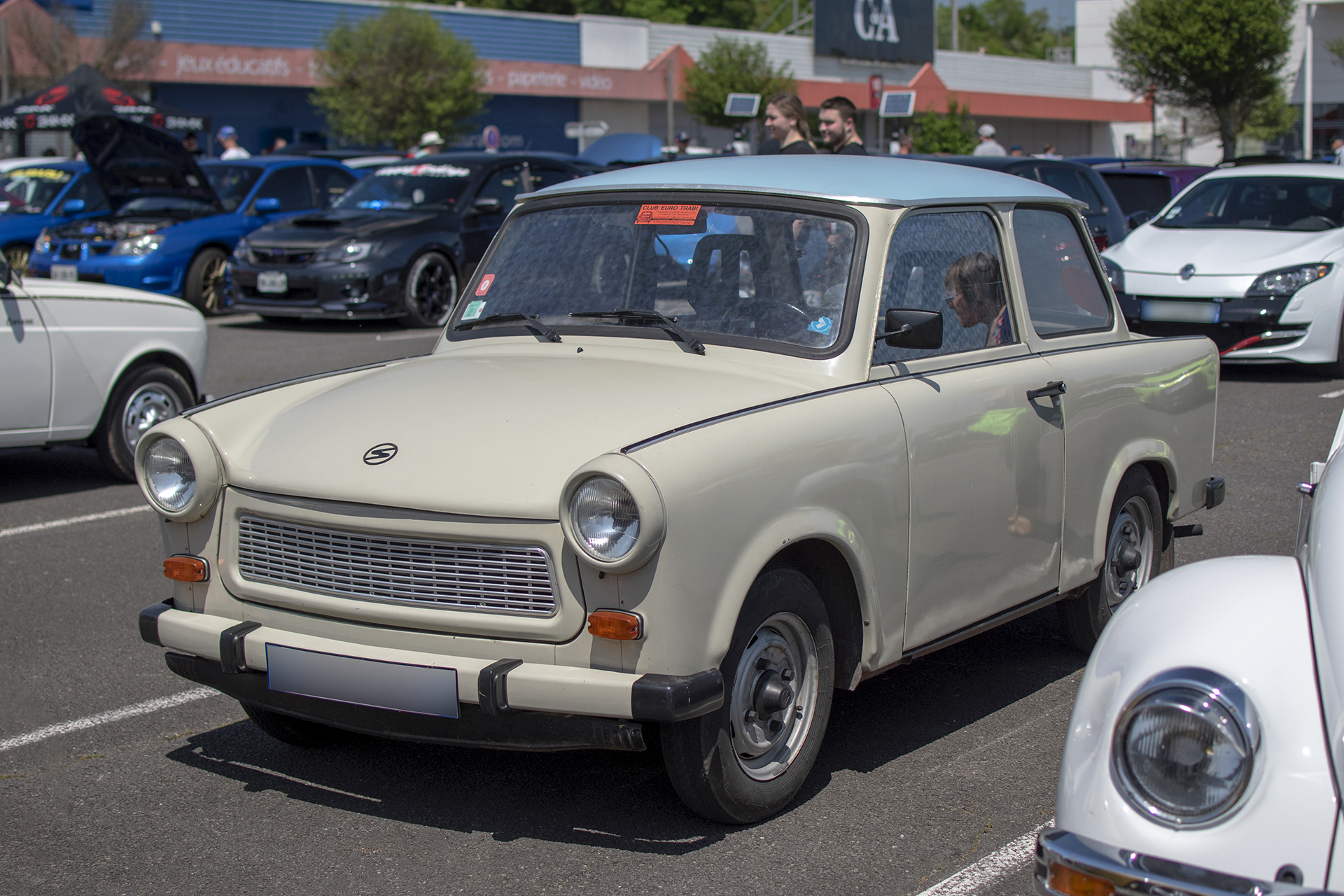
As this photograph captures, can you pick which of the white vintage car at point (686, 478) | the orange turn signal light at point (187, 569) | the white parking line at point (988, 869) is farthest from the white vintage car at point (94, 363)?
the white parking line at point (988, 869)

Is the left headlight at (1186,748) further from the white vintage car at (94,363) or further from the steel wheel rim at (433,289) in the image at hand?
the steel wheel rim at (433,289)

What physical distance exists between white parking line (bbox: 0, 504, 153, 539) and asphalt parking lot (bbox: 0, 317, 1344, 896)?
160 centimetres

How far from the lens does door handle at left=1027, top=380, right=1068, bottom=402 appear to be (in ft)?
13.7

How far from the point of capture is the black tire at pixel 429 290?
1346 centimetres

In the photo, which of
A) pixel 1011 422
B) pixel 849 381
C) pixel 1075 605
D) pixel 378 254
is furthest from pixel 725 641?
pixel 378 254

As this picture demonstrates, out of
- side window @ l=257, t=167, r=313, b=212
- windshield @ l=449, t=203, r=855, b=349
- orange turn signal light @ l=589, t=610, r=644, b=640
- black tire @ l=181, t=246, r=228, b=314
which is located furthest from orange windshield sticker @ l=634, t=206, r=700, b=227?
side window @ l=257, t=167, r=313, b=212

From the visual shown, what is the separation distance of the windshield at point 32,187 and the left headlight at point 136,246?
368cm

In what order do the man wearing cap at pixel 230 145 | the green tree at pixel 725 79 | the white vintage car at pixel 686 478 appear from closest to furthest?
1. the white vintage car at pixel 686 478
2. the man wearing cap at pixel 230 145
3. the green tree at pixel 725 79

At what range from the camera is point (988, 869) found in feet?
10.6

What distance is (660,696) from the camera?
9.76 ft

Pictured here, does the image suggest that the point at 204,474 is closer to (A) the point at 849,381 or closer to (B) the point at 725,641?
(B) the point at 725,641

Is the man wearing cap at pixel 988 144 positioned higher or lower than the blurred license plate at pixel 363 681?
higher

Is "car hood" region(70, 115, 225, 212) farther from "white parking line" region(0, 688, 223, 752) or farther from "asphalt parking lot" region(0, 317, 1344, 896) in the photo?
"white parking line" region(0, 688, 223, 752)

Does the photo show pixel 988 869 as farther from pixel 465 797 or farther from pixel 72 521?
pixel 72 521
